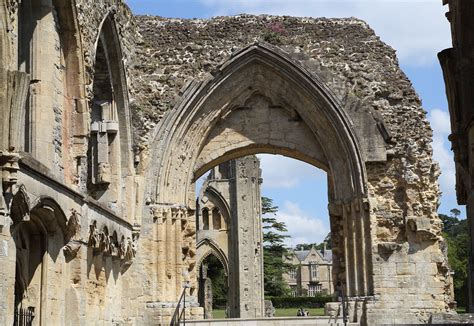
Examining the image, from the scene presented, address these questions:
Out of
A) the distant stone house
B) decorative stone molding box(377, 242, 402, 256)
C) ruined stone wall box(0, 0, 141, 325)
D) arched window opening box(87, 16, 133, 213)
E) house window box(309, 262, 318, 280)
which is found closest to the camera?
ruined stone wall box(0, 0, 141, 325)

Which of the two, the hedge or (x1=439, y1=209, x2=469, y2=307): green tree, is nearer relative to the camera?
(x1=439, y1=209, x2=469, y2=307): green tree

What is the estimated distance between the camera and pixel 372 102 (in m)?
18.1

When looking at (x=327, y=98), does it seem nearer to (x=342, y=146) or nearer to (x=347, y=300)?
(x=342, y=146)

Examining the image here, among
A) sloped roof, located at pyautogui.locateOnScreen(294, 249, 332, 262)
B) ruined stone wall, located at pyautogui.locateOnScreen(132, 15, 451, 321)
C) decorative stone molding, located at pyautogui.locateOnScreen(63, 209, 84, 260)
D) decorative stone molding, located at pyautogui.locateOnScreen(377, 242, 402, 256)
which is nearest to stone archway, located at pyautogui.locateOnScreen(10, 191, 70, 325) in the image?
decorative stone molding, located at pyautogui.locateOnScreen(63, 209, 84, 260)

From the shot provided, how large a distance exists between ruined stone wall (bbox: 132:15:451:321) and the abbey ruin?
0.03m

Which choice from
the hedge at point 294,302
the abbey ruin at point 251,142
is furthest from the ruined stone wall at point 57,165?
the hedge at point 294,302

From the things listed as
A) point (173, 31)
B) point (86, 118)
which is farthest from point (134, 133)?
point (86, 118)

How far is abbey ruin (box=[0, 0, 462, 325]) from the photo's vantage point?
16938mm

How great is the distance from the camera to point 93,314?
1471 centimetres

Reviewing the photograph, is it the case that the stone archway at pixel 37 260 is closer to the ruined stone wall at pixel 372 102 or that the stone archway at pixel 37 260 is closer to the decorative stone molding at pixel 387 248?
the ruined stone wall at pixel 372 102

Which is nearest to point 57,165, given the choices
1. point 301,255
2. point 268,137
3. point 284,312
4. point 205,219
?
point 268,137

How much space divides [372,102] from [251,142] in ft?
8.22

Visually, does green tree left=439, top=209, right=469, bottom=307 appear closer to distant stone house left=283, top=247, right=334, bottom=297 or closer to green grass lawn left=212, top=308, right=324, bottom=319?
green grass lawn left=212, top=308, right=324, bottom=319

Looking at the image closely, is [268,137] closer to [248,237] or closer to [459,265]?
[248,237]
